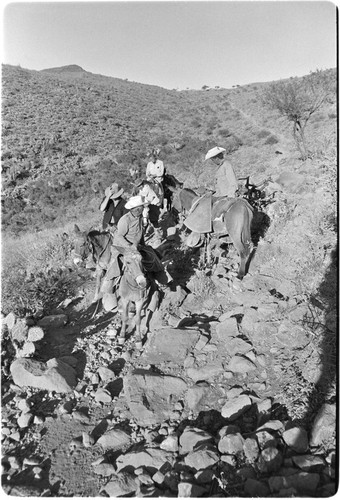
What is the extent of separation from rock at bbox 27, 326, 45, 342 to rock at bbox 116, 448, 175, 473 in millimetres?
2781

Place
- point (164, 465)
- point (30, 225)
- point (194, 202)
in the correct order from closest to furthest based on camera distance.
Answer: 1. point (164, 465)
2. point (194, 202)
3. point (30, 225)

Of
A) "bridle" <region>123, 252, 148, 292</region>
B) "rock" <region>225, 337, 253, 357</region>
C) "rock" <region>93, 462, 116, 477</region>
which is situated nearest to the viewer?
"rock" <region>93, 462, 116, 477</region>

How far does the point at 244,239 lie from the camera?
7.11 metres

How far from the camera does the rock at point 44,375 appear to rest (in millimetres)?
5051

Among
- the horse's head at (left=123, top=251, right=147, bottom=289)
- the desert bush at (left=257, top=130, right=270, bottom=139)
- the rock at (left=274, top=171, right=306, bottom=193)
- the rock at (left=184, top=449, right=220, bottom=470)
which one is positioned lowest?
the rock at (left=184, top=449, right=220, bottom=470)

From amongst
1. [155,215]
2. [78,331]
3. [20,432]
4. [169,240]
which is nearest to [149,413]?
[20,432]

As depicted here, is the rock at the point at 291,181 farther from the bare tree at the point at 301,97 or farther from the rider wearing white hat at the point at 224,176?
the bare tree at the point at 301,97

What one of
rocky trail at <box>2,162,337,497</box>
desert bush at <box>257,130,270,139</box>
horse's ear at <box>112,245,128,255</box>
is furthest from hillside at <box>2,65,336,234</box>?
horse's ear at <box>112,245,128,255</box>

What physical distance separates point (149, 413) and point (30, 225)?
16126 mm

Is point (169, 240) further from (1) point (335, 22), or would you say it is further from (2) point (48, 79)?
(2) point (48, 79)

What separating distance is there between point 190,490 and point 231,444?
0.61 m

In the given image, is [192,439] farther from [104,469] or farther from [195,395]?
[104,469]

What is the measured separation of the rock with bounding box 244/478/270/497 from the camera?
3172mm

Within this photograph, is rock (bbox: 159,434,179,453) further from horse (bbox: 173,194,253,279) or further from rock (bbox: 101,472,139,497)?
horse (bbox: 173,194,253,279)
